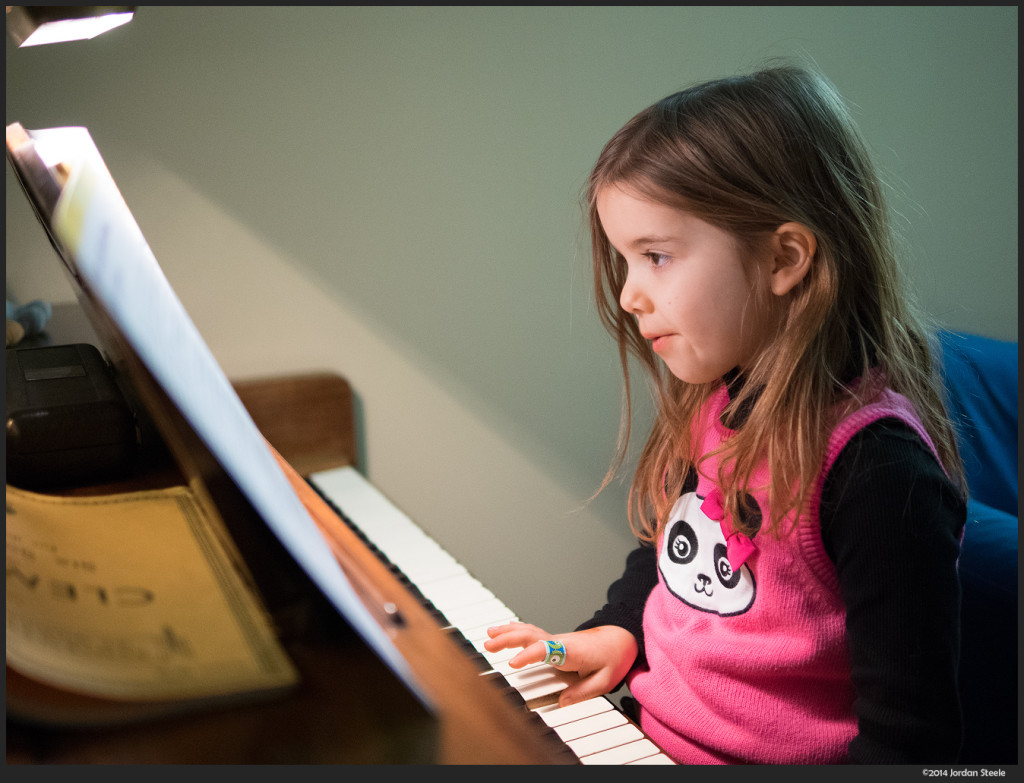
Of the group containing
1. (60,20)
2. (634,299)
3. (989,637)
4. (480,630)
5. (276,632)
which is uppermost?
(60,20)

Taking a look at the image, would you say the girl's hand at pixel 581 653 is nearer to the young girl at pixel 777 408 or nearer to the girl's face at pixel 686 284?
the young girl at pixel 777 408

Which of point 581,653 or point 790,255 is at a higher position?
point 790,255

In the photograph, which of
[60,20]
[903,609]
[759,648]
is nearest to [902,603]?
[903,609]

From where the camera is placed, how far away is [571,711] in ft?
2.23

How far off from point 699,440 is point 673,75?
101 cm

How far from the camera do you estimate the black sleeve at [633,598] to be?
0.84 meters

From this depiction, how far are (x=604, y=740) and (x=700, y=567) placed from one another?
200 mm

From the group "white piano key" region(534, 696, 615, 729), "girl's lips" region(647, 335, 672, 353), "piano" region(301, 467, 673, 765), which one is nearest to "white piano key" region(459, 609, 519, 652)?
"piano" region(301, 467, 673, 765)

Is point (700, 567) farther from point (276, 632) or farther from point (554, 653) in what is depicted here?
point (276, 632)

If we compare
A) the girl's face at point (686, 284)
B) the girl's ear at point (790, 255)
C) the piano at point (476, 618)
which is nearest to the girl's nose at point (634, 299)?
the girl's face at point (686, 284)

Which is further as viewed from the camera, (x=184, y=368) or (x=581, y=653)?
(x=581, y=653)

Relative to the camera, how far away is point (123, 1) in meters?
0.54

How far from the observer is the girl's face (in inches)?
26.9

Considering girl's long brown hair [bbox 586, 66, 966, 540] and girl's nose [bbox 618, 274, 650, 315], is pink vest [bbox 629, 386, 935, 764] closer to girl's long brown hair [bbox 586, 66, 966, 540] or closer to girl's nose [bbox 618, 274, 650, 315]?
girl's long brown hair [bbox 586, 66, 966, 540]
